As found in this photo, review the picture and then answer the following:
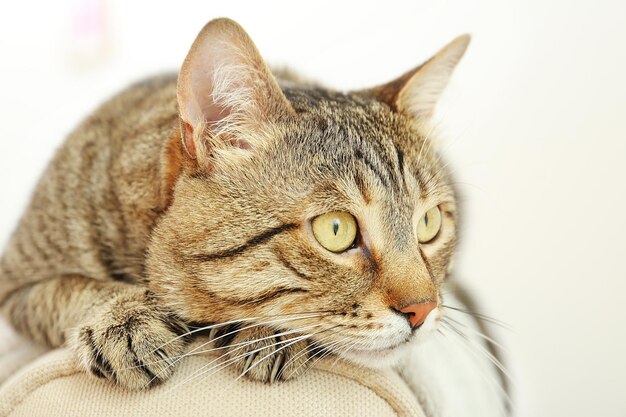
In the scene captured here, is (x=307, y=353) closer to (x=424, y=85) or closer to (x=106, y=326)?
(x=106, y=326)

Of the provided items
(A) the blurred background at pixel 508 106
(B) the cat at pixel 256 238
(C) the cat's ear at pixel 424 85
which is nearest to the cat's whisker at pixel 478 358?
(B) the cat at pixel 256 238

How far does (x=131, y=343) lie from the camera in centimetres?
87

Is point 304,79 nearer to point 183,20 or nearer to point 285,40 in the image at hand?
point 285,40

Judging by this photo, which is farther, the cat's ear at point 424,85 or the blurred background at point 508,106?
the blurred background at point 508,106

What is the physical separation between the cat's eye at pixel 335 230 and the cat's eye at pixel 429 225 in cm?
16

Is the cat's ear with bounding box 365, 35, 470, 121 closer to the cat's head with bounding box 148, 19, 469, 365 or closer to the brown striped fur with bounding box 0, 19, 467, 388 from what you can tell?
the brown striped fur with bounding box 0, 19, 467, 388

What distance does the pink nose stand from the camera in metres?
0.87

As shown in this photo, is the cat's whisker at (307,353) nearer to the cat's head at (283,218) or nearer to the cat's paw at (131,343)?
the cat's head at (283,218)

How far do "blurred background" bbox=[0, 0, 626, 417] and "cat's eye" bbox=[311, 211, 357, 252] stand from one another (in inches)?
21.8

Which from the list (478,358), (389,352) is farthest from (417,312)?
(478,358)

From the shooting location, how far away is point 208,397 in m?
0.80

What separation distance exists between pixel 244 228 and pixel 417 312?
28 centimetres

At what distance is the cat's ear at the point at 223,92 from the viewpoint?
891mm

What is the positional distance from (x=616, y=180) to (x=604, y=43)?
333 mm
